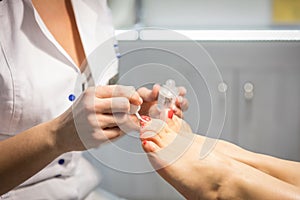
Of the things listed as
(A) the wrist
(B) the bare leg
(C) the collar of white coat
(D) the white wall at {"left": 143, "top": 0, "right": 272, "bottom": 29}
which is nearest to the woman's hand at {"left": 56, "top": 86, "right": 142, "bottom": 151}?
(A) the wrist

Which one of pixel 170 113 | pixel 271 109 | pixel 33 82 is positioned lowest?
pixel 271 109

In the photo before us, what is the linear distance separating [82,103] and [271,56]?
733 millimetres

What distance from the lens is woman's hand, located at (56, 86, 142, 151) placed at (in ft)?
2.22

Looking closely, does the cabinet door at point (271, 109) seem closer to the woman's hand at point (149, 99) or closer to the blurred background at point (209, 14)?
the blurred background at point (209, 14)

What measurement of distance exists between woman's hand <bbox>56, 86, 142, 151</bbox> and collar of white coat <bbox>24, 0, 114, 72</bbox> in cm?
27

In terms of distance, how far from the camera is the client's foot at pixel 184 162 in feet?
2.81

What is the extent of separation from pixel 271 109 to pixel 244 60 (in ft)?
0.53

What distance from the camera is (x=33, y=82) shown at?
0.88m

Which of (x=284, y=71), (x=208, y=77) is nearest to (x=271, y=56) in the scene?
(x=284, y=71)

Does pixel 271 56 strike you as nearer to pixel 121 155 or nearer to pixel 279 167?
pixel 279 167

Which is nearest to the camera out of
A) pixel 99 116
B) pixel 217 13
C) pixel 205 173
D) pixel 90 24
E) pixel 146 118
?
pixel 99 116

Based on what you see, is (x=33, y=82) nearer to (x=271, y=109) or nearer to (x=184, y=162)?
(x=184, y=162)

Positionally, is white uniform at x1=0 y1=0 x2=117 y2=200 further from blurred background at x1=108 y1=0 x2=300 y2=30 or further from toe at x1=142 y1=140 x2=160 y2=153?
blurred background at x1=108 y1=0 x2=300 y2=30

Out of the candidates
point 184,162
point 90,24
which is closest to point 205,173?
point 184,162
